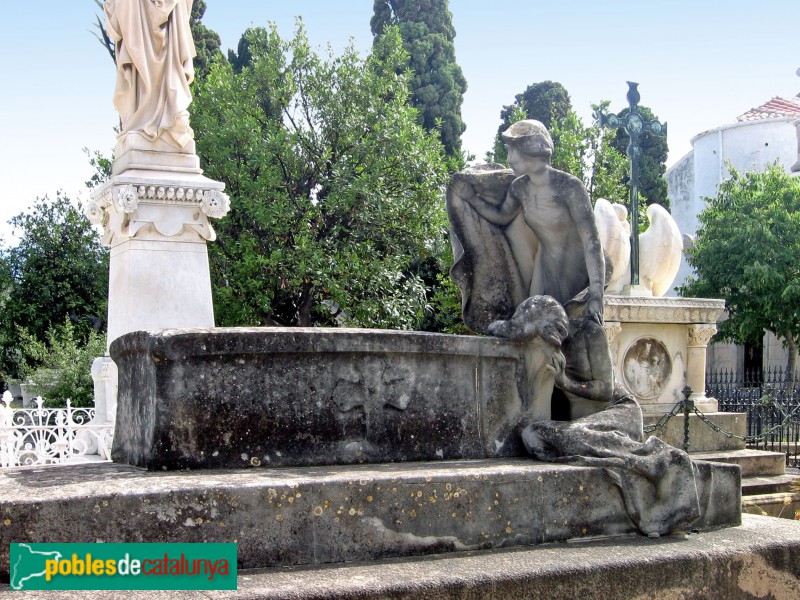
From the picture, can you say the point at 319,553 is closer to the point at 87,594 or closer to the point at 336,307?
the point at 87,594

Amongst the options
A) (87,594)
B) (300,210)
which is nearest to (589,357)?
(87,594)

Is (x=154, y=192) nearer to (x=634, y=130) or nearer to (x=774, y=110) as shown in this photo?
(x=634, y=130)

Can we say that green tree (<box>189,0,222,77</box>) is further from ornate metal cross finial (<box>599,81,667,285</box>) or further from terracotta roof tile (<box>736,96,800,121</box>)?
terracotta roof tile (<box>736,96,800,121</box>)

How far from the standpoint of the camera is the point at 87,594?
309cm

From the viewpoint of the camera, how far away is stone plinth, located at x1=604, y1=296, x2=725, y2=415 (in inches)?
420

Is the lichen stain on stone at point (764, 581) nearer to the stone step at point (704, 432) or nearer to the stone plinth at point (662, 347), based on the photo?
the stone step at point (704, 432)

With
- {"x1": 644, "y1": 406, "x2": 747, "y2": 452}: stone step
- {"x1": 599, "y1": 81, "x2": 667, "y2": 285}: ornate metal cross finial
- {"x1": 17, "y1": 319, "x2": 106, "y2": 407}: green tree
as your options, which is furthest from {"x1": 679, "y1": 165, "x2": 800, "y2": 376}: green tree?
{"x1": 17, "y1": 319, "x2": 106, "y2": 407}: green tree

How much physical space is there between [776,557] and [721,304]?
295 inches

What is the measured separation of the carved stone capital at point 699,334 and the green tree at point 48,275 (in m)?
17.1

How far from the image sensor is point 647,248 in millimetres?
11750

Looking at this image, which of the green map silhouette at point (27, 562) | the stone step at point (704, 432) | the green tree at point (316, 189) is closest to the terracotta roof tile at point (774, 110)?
the green tree at point (316, 189)

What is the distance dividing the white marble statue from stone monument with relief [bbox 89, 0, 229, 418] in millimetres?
4287

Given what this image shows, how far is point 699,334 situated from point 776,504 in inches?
86.5

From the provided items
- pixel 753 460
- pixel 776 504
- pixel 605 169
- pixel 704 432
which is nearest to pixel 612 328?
pixel 704 432
